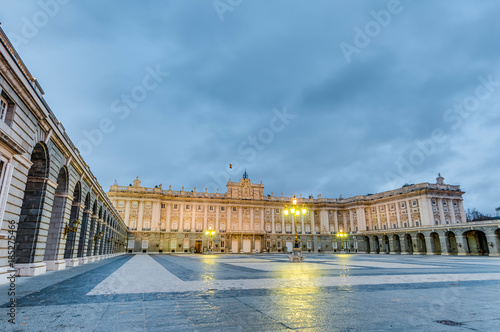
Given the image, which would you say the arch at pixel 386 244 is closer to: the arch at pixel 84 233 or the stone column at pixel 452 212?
the stone column at pixel 452 212

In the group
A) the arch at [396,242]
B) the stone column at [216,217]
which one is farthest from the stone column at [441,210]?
the stone column at [216,217]

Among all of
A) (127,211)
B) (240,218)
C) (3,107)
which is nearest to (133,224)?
(127,211)

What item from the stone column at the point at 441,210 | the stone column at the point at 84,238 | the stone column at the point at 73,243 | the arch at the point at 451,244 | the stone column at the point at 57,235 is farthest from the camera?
the stone column at the point at 441,210

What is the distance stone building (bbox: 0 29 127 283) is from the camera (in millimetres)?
9617

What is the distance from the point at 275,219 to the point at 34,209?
63.9 metres

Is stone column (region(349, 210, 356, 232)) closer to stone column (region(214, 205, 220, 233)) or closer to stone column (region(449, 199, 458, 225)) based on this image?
stone column (region(449, 199, 458, 225))

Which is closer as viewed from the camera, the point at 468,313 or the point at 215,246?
the point at 468,313

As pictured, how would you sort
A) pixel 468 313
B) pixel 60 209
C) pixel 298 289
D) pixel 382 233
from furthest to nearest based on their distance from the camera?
1. pixel 382 233
2. pixel 60 209
3. pixel 298 289
4. pixel 468 313

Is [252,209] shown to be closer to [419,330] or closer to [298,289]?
[298,289]

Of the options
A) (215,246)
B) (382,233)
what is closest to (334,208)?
(382,233)

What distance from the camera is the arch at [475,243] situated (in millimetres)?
47109

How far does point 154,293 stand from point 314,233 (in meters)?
71.1

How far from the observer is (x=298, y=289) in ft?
29.5

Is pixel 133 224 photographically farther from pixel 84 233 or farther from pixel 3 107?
pixel 3 107
